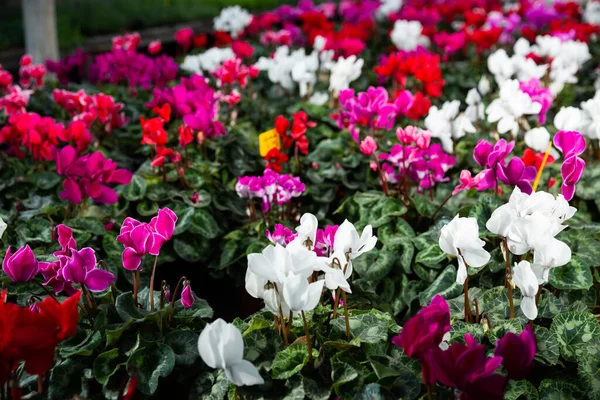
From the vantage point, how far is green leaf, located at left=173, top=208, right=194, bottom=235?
2375 mm

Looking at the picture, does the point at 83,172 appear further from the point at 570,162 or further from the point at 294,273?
the point at 570,162

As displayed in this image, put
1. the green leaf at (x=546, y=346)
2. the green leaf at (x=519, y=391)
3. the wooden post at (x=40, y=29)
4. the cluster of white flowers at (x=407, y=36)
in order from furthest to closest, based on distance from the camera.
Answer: the wooden post at (x=40, y=29) < the cluster of white flowers at (x=407, y=36) < the green leaf at (x=546, y=346) < the green leaf at (x=519, y=391)

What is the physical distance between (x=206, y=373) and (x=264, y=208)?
92 centimetres

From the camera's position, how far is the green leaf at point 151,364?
143cm

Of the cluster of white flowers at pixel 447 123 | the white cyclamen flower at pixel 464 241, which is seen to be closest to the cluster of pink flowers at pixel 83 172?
the white cyclamen flower at pixel 464 241

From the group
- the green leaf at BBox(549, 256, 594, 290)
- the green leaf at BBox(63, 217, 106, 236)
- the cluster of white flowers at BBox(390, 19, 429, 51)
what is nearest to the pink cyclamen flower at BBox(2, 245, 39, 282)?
the green leaf at BBox(63, 217, 106, 236)

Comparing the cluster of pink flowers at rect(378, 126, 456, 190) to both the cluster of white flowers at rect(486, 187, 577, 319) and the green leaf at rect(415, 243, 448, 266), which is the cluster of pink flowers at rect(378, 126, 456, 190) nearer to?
the green leaf at rect(415, 243, 448, 266)

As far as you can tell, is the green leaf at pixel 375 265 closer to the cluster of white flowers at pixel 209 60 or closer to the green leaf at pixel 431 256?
the green leaf at pixel 431 256

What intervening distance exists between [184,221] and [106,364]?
0.97 meters

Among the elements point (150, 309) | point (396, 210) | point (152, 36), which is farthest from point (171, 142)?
point (152, 36)

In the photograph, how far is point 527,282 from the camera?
139 cm

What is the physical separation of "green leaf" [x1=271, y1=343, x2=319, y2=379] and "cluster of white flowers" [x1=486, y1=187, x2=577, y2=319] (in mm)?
464

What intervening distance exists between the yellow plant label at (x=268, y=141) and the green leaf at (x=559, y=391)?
138 cm

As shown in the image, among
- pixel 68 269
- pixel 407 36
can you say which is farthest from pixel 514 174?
pixel 407 36
